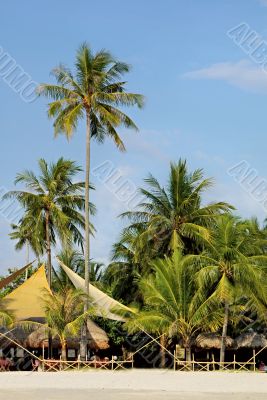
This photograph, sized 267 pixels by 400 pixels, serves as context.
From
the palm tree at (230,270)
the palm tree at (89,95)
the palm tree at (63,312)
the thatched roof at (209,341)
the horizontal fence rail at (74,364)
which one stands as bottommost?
the horizontal fence rail at (74,364)

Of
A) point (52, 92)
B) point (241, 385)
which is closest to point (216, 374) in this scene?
point (241, 385)

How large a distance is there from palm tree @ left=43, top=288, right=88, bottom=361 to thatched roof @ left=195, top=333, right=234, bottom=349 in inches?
250

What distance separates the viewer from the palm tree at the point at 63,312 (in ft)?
93.2

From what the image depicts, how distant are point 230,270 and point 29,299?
8.71 metres

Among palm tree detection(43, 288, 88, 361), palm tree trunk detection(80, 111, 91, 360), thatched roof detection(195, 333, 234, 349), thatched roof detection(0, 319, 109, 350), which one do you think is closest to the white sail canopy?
palm tree trunk detection(80, 111, 91, 360)

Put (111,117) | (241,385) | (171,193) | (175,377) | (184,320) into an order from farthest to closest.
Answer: (171,193)
(111,117)
(184,320)
(175,377)
(241,385)

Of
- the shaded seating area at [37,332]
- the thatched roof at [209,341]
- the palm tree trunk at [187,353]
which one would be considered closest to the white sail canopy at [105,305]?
the shaded seating area at [37,332]

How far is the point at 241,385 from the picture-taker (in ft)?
73.0

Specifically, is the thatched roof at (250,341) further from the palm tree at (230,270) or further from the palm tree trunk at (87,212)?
the palm tree trunk at (87,212)

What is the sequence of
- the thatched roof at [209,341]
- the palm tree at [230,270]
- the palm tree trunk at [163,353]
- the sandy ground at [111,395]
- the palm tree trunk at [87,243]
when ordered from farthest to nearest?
the thatched roof at [209,341]
the palm tree trunk at [163,353]
the palm tree trunk at [87,243]
the palm tree at [230,270]
the sandy ground at [111,395]

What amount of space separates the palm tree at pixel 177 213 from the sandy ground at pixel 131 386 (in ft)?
27.4

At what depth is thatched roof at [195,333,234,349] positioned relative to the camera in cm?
3234

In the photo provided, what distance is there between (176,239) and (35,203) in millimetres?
6683

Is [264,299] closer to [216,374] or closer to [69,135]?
[216,374]
